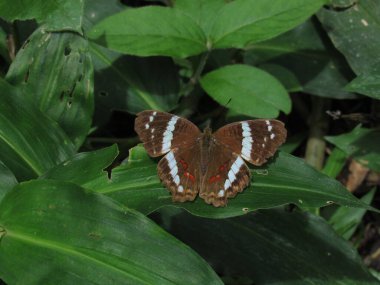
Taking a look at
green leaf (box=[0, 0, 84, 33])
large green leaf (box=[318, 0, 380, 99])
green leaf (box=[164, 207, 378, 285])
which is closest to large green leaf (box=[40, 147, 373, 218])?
green leaf (box=[164, 207, 378, 285])

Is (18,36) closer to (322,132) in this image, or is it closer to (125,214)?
(125,214)

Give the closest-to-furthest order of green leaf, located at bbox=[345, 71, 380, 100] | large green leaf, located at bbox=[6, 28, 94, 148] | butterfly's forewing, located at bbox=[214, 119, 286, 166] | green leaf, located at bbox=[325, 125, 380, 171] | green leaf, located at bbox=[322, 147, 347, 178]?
butterfly's forewing, located at bbox=[214, 119, 286, 166] → green leaf, located at bbox=[345, 71, 380, 100] → large green leaf, located at bbox=[6, 28, 94, 148] → green leaf, located at bbox=[325, 125, 380, 171] → green leaf, located at bbox=[322, 147, 347, 178]

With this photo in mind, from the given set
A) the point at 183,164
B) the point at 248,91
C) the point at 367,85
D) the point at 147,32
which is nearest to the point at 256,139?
the point at 183,164

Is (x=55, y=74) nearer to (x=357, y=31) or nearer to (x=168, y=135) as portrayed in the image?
(x=168, y=135)

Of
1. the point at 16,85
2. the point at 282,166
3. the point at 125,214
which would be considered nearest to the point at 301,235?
the point at 282,166

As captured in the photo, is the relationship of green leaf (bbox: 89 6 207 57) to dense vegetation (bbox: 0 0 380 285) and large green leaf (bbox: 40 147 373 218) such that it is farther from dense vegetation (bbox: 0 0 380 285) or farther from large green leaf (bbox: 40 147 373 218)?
large green leaf (bbox: 40 147 373 218)
